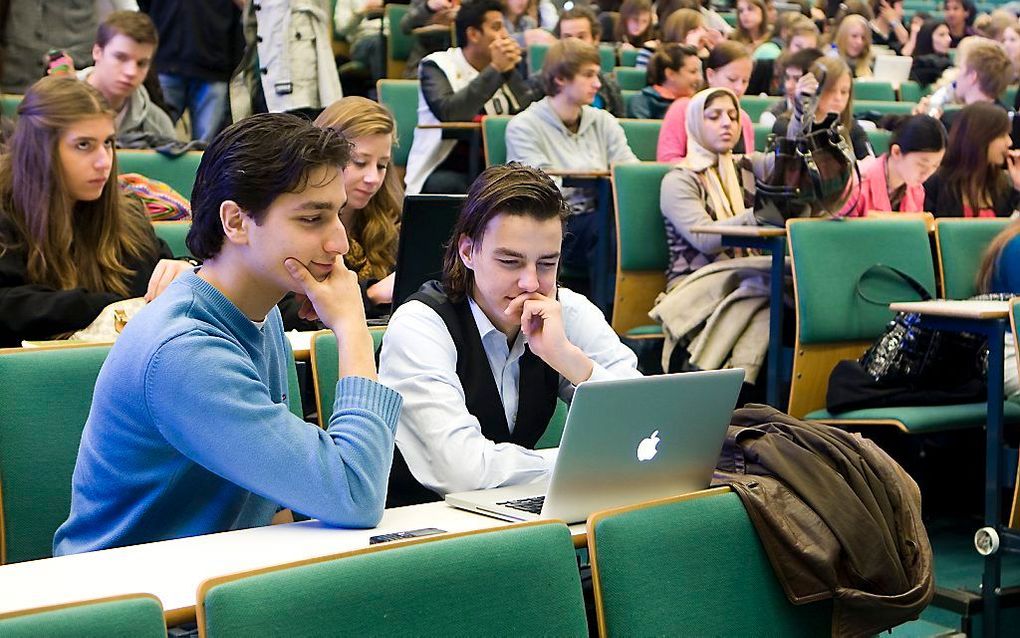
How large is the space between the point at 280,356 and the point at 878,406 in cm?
211

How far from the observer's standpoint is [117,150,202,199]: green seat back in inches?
157

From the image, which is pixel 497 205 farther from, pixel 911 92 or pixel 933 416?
pixel 911 92

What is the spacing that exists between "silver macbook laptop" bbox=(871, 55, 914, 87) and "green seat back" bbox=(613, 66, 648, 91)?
2177 mm

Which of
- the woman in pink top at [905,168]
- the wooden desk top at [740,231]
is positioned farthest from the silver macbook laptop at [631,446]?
the woman in pink top at [905,168]

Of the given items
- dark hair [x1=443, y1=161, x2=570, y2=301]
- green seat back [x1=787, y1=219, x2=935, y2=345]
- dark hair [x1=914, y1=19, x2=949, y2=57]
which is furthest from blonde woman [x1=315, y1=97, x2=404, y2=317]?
dark hair [x1=914, y1=19, x2=949, y2=57]

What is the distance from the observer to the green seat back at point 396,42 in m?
7.04

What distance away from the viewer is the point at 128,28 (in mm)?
4371

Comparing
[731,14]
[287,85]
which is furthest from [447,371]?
[731,14]

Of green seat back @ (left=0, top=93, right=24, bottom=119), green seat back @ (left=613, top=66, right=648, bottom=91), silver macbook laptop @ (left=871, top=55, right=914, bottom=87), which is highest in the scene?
green seat back @ (left=0, top=93, right=24, bottom=119)

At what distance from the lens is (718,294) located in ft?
13.2

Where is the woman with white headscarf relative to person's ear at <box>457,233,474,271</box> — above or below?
below

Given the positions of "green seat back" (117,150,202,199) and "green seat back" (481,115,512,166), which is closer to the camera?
"green seat back" (117,150,202,199)

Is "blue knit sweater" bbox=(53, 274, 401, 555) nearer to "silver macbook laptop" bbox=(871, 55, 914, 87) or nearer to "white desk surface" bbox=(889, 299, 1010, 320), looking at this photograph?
"white desk surface" bbox=(889, 299, 1010, 320)

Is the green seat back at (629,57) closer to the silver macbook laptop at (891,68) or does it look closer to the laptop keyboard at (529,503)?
the silver macbook laptop at (891,68)
